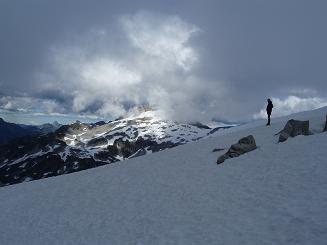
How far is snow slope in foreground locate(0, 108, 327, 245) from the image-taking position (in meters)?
18.0

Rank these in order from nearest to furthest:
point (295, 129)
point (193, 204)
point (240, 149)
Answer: point (193, 204) < point (240, 149) < point (295, 129)

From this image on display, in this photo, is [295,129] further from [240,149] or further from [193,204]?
[193,204]

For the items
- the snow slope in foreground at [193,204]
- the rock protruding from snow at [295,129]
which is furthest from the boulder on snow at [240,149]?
the rock protruding from snow at [295,129]

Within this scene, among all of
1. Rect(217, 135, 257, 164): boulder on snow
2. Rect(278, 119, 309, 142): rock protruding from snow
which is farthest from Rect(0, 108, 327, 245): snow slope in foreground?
Rect(278, 119, 309, 142): rock protruding from snow

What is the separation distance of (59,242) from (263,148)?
18.2 metres

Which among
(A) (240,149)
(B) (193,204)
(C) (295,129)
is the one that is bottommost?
(B) (193,204)

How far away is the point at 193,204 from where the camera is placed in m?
23.3

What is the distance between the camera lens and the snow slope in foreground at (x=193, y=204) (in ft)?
59.1

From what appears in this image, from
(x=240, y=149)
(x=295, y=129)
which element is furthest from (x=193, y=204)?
(x=295, y=129)

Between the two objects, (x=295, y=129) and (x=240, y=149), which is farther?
(x=295, y=129)

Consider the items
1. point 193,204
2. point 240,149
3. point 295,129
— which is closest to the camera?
point 193,204

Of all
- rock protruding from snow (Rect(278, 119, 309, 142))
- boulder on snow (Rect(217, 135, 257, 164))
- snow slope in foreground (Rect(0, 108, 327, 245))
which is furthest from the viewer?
rock protruding from snow (Rect(278, 119, 309, 142))

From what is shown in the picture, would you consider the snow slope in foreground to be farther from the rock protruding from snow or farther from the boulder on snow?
the rock protruding from snow

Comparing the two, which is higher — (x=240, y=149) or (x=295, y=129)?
(x=295, y=129)
